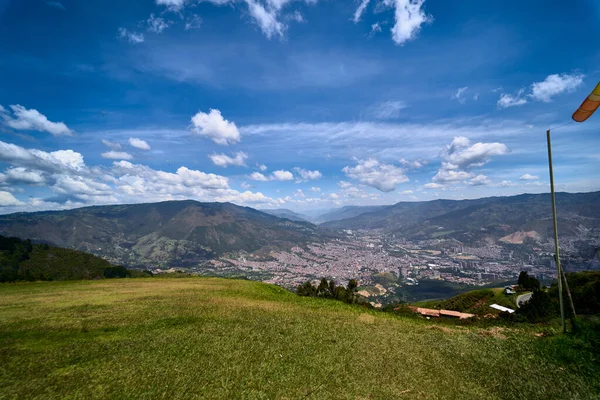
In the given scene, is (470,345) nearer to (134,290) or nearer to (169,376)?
(169,376)

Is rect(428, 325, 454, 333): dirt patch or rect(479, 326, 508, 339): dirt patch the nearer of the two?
rect(479, 326, 508, 339): dirt patch

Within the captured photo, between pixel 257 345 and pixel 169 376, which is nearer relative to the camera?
pixel 169 376

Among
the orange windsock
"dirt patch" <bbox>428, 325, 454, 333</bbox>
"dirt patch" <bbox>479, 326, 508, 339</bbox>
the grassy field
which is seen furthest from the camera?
"dirt patch" <bbox>428, 325, 454, 333</bbox>

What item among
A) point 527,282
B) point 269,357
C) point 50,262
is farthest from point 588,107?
point 50,262

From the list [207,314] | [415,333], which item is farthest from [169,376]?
[415,333]

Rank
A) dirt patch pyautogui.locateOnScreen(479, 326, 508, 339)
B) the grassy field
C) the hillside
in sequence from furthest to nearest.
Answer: the hillside
dirt patch pyautogui.locateOnScreen(479, 326, 508, 339)
the grassy field

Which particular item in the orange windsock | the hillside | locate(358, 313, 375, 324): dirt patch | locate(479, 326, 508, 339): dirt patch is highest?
the orange windsock

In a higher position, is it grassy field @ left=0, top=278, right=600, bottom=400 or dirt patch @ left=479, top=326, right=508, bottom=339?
grassy field @ left=0, top=278, right=600, bottom=400

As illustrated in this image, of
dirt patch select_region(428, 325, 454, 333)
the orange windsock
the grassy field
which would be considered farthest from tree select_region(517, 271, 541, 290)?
the orange windsock

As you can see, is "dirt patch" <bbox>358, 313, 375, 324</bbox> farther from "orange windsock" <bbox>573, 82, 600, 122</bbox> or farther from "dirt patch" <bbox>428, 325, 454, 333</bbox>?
"orange windsock" <bbox>573, 82, 600, 122</bbox>
